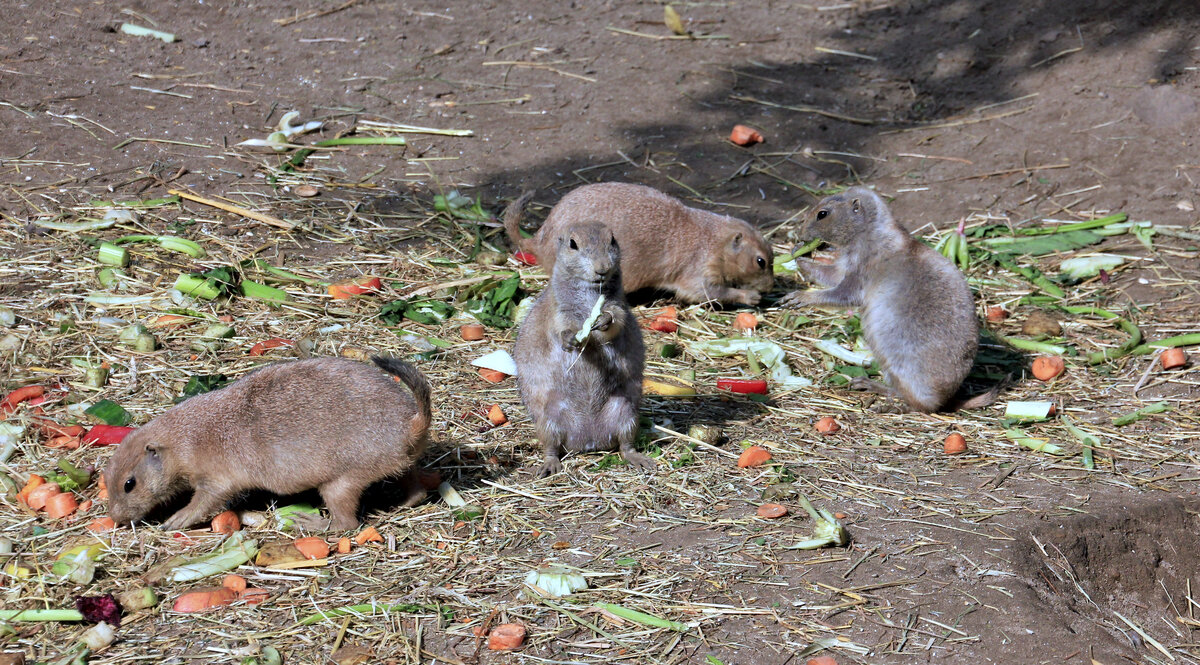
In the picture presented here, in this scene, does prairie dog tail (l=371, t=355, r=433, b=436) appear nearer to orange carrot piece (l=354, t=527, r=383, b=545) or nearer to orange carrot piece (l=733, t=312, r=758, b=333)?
orange carrot piece (l=354, t=527, r=383, b=545)

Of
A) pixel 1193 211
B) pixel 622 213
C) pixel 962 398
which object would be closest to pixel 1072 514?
pixel 962 398

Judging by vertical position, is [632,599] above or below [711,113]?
below

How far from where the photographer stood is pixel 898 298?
6.45 metres

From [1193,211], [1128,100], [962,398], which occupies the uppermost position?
[1128,100]

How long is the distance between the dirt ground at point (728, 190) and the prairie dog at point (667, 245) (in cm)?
96

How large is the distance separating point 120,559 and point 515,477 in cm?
181

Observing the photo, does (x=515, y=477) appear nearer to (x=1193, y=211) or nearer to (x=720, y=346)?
(x=720, y=346)

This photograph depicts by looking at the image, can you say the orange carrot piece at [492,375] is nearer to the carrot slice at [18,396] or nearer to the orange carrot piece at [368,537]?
the orange carrot piece at [368,537]

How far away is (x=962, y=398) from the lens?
651 centimetres

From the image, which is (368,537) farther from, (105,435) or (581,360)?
(105,435)

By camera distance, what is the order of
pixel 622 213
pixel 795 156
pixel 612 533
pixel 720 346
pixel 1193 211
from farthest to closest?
pixel 795 156 → pixel 1193 211 → pixel 622 213 → pixel 720 346 → pixel 612 533

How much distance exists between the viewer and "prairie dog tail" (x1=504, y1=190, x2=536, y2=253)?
25.3 ft

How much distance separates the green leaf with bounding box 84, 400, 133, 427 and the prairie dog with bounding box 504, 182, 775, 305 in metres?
3.10

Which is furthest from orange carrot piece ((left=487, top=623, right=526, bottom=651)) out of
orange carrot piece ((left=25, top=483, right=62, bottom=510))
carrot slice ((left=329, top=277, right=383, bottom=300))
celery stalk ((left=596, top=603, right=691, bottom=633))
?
carrot slice ((left=329, top=277, right=383, bottom=300))
